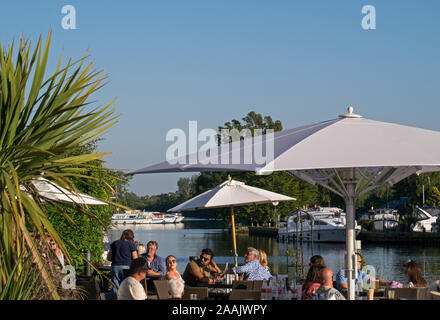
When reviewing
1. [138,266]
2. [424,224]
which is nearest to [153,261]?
[138,266]

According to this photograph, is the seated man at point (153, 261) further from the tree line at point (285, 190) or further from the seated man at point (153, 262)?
the tree line at point (285, 190)

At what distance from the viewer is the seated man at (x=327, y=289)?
7.49 meters

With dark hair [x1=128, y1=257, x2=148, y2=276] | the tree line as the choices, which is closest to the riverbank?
the tree line

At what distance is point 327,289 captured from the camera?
25.0 ft

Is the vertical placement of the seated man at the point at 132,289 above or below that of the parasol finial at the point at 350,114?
below

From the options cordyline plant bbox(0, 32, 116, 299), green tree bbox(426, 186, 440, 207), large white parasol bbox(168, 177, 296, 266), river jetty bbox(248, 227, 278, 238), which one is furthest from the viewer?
green tree bbox(426, 186, 440, 207)

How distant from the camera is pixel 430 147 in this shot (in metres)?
7.76

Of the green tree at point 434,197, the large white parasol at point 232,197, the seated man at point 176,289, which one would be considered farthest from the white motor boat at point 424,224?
the seated man at point 176,289

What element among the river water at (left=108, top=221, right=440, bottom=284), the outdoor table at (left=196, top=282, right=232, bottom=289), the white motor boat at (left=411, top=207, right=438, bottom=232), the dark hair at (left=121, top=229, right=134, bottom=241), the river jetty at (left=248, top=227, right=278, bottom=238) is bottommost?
the river water at (left=108, top=221, right=440, bottom=284)

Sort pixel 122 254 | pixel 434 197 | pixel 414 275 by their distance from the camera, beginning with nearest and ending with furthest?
pixel 414 275, pixel 122 254, pixel 434 197

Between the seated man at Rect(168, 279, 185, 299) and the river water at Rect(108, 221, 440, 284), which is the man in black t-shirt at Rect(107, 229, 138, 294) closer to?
the seated man at Rect(168, 279, 185, 299)

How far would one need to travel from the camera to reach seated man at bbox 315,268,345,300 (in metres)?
7.49

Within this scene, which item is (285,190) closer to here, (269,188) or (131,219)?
(269,188)

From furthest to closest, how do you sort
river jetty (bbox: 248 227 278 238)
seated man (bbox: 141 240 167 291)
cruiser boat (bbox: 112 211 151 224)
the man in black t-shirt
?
cruiser boat (bbox: 112 211 151 224)
river jetty (bbox: 248 227 278 238)
seated man (bbox: 141 240 167 291)
the man in black t-shirt
